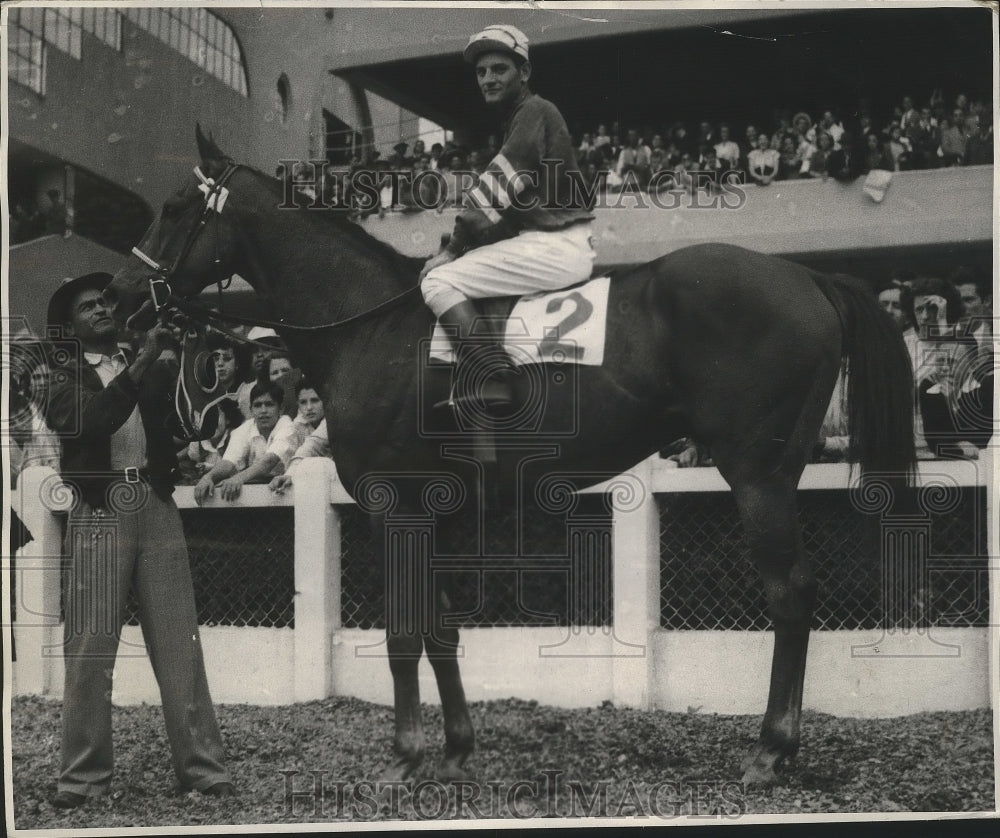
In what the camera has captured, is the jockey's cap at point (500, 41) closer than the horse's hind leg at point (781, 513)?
No

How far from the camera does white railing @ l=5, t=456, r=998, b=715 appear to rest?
223 inches

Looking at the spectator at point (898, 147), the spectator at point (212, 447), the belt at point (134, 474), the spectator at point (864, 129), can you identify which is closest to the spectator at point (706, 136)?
the spectator at point (864, 129)

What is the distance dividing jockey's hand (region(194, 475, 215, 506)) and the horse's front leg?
1432mm

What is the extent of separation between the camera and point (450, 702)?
543cm

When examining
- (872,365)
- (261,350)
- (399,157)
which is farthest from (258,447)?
(872,365)

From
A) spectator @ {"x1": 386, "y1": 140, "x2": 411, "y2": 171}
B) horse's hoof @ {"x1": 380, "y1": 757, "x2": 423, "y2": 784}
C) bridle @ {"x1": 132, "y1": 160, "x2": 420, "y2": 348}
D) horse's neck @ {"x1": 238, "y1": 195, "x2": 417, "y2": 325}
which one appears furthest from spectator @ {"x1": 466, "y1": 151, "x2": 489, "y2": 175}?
horse's hoof @ {"x1": 380, "y1": 757, "x2": 423, "y2": 784}

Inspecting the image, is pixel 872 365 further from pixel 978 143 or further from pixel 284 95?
pixel 284 95

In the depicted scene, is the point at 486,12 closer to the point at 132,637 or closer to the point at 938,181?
the point at 938,181

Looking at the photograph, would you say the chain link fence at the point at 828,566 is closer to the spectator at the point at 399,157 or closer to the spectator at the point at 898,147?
the spectator at the point at 898,147

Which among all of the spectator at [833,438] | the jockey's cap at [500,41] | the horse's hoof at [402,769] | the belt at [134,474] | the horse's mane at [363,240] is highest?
the jockey's cap at [500,41]

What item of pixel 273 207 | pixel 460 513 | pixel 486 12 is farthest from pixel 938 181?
pixel 273 207

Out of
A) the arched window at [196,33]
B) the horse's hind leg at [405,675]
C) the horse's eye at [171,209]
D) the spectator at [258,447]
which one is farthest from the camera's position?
the spectator at [258,447]

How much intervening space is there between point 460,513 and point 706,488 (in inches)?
53.3

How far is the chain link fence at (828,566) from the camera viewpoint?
5672 millimetres
